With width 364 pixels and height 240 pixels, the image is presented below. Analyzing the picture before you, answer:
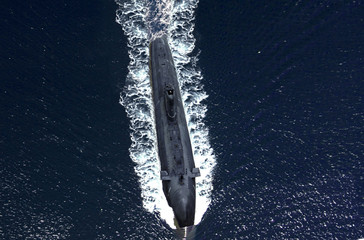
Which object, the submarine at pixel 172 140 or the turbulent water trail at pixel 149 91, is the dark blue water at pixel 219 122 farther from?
the submarine at pixel 172 140

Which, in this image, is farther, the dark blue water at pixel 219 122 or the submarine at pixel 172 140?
the dark blue water at pixel 219 122

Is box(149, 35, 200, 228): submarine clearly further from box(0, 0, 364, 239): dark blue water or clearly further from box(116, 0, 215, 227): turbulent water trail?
box(0, 0, 364, 239): dark blue water

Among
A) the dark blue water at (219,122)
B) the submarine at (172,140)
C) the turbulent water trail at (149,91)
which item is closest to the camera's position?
the submarine at (172,140)

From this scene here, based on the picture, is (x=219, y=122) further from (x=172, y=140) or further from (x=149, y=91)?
(x=149, y=91)

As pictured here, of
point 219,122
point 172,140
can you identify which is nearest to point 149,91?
point 172,140

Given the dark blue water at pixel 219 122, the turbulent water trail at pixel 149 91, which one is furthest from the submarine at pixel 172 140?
the dark blue water at pixel 219 122

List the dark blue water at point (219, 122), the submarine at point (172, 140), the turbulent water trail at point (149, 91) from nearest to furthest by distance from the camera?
the submarine at point (172, 140), the dark blue water at point (219, 122), the turbulent water trail at point (149, 91)
